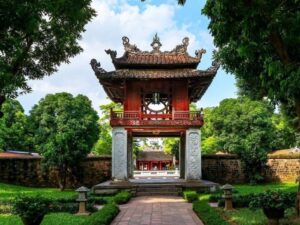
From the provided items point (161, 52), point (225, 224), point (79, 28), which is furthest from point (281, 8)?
point (161, 52)

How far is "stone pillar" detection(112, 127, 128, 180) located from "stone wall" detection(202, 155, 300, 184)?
27.2 feet

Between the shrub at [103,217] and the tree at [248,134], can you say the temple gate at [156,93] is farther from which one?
the shrub at [103,217]

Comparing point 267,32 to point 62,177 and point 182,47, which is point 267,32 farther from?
point 62,177

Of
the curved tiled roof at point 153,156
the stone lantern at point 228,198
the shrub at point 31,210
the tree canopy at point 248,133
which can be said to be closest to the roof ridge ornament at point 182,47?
the tree canopy at point 248,133

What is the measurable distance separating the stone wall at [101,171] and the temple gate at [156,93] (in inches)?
220

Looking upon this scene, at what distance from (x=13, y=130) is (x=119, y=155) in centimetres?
1774

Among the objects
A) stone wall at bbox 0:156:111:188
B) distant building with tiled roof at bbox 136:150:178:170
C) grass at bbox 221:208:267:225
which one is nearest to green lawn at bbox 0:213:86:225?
grass at bbox 221:208:267:225

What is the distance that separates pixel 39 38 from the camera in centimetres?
1306

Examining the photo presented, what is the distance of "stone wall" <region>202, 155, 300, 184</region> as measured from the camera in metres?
26.8

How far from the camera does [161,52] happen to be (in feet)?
75.9

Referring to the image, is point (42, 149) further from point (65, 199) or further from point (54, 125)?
point (65, 199)

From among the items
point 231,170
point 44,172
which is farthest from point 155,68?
point 44,172

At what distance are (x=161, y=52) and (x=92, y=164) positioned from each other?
824cm

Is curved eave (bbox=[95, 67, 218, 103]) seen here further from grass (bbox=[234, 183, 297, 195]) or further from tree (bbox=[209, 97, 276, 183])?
grass (bbox=[234, 183, 297, 195])
